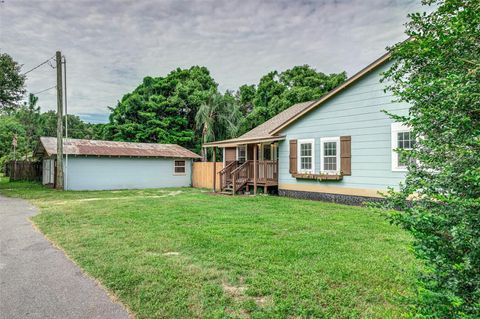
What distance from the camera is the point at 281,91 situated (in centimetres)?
2872

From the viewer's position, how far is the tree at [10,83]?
1694 cm

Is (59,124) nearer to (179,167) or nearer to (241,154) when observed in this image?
(179,167)

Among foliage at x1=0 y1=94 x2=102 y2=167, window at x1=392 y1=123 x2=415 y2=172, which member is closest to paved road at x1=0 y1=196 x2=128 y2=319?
window at x1=392 y1=123 x2=415 y2=172

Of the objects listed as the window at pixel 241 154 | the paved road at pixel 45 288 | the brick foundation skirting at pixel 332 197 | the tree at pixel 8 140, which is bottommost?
the paved road at pixel 45 288

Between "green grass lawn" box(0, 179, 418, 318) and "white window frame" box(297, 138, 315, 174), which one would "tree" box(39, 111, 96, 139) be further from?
"green grass lawn" box(0, 179, 418, 318)

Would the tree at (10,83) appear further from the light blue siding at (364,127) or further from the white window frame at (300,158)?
the light blue siding at (364,127)

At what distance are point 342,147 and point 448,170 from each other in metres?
9.07

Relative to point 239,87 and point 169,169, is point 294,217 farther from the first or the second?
point 239,87

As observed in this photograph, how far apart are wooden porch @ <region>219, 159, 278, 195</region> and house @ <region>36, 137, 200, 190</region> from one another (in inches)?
250

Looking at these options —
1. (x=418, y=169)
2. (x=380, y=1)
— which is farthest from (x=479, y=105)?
(x=380, y=1)

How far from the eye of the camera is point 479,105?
74.7 inches

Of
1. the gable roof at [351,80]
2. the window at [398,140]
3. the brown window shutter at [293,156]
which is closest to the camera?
the window at [398,140]

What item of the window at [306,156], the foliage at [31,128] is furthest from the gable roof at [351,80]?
the foliage at [31,128]

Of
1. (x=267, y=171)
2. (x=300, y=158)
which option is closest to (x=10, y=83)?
(x=267, y=171)
